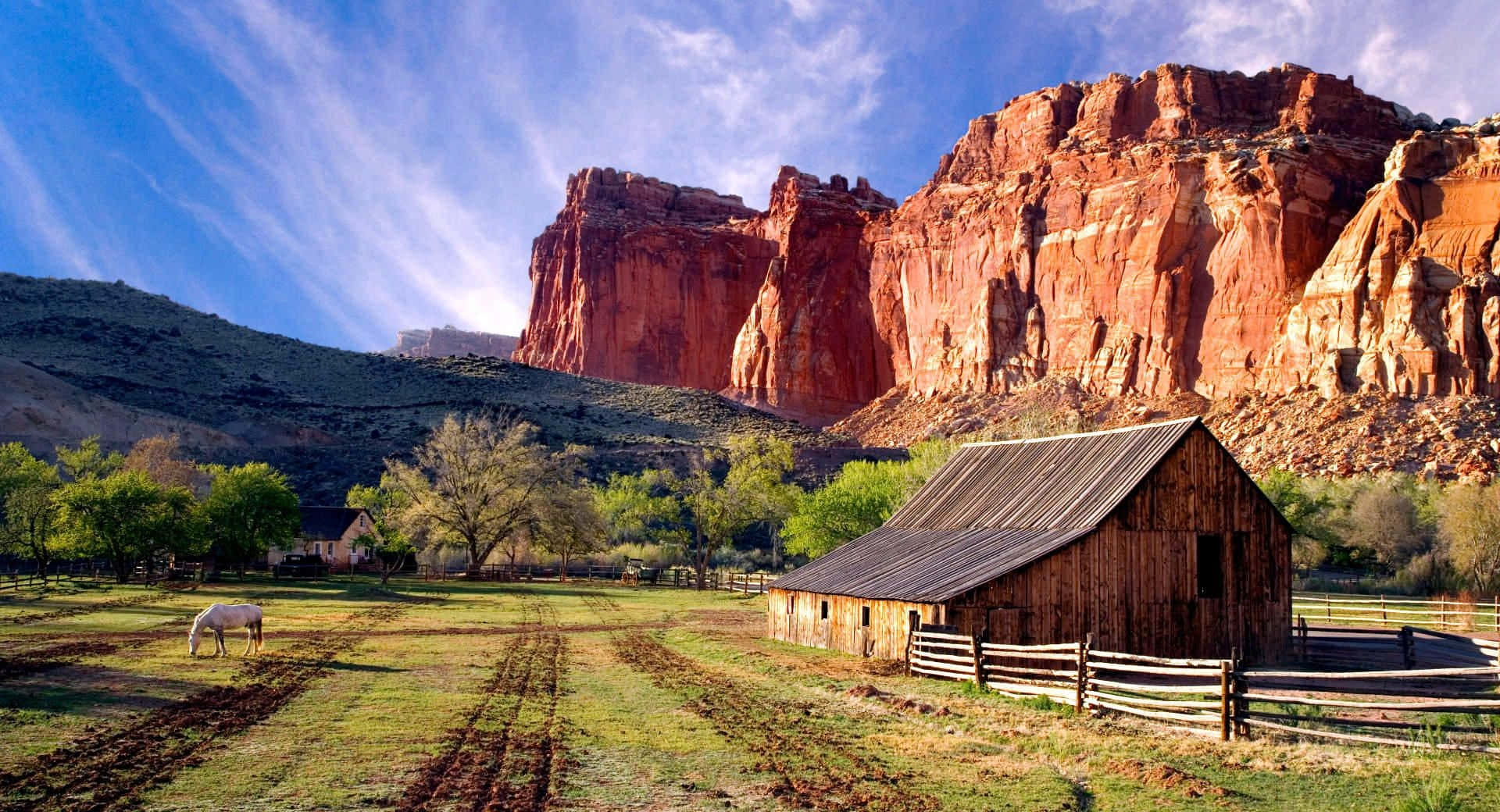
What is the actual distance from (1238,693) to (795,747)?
18.1 ft

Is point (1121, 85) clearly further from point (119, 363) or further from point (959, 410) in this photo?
point (119, 363)

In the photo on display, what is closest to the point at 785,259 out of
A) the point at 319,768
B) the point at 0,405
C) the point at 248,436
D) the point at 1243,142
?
the point at 1243,142

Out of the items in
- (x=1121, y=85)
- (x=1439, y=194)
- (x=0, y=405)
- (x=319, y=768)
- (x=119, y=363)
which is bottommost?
(x=319, y=768)

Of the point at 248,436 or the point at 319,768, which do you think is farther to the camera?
the point at 248,436

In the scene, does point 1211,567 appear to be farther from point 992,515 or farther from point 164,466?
point 164,466

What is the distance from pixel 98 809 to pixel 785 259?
119830mm

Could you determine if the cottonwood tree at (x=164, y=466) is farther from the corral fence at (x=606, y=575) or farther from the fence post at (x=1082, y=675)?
the fence post at (x=1082, y=675)

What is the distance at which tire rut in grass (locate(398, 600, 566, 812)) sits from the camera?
961 centimetres

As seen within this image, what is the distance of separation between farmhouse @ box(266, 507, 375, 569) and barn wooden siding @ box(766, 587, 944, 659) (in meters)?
34.3

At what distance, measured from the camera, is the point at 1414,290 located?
223 feet

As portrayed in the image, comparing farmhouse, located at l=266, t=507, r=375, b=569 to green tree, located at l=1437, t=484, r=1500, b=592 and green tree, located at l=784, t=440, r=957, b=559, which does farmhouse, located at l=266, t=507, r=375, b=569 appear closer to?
green tree, located at l=784, t=440, r=957, b=559

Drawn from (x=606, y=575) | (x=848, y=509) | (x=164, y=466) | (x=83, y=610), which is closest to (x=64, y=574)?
(x=164, y=466)

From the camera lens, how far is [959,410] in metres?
92.9

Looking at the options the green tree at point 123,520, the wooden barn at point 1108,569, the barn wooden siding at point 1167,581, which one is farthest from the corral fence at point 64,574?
the barn wooden siding at point 1167,581
